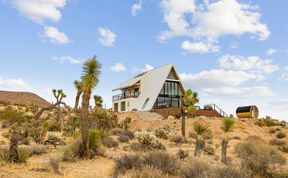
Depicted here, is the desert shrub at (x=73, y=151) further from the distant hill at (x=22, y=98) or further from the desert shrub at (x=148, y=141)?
the distant hill at (x=22, y=98)

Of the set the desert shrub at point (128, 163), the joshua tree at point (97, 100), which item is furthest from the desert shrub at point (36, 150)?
the joshua tree at point (97, 100)

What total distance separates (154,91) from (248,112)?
1451cm

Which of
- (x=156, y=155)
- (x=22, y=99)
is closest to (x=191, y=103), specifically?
(x=156, y=155)

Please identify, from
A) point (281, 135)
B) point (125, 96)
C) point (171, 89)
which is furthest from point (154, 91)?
point (281, 135)

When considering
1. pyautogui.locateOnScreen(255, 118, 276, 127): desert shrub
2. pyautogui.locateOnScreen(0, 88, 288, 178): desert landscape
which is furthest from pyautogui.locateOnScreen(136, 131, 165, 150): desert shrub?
pyautogui.locateOnScreen(255, 118, 276, 127): desert shrub

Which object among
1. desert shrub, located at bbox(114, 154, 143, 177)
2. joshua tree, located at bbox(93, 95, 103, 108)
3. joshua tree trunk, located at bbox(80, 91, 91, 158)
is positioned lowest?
desert shrub, located at bbox(114, 154, 143, 177)

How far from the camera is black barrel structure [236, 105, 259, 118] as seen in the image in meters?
51.5

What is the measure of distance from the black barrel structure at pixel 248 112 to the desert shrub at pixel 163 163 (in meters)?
41.9

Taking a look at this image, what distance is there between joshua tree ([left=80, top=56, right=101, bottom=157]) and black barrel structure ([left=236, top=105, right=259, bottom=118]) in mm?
39630

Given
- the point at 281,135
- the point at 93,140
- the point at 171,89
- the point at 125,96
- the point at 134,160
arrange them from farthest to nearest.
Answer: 1. the point at 125,96
2. the point at 171,89
3. the point at 281,135
4. the point at 93,140
5. the point at 134,160

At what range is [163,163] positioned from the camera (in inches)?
447

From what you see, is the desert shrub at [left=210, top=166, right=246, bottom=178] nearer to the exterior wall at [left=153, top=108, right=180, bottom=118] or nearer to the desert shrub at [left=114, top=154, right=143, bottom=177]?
the desert shrub at [left=114, top=154, right=143, bottom=177]

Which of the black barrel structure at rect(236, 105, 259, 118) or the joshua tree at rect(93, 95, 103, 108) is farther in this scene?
the black barrel structure at rect(236, 105, 259, 118)

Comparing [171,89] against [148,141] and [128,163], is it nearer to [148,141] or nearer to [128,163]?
[148,141]
